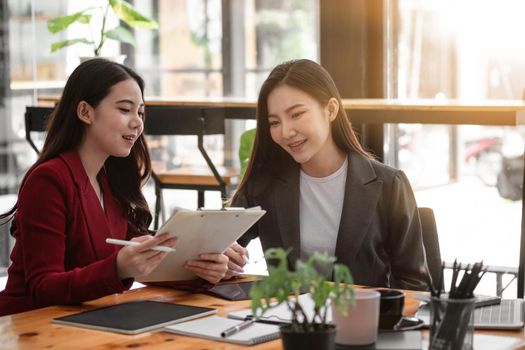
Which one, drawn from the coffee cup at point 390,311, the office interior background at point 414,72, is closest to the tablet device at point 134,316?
the coffee cup at point 390,311

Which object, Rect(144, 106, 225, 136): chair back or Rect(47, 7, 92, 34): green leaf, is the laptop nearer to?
Rect(144, 106, 225, 136): chair back

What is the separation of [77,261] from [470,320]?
3.63 feet

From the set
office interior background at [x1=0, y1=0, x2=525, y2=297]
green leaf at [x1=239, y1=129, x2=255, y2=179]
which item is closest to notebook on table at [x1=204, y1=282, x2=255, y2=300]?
green leaf at [x1=239, y1=129, x2=255, y2=179]

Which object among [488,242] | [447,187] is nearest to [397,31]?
[447,187]

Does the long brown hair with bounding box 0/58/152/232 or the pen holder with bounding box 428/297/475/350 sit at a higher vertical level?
the long brown hair with bounding box 0/58/152/232

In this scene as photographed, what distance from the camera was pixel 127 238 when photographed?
2605 mm

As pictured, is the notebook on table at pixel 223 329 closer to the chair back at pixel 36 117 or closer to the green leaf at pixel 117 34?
the chair back at pixel 36 117

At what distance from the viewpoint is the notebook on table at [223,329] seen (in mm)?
1787

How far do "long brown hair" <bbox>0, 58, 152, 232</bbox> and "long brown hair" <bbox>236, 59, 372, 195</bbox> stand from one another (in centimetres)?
31

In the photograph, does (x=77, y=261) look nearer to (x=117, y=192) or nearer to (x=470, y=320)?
(x=117, y=192)

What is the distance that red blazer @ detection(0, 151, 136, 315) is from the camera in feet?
7.10

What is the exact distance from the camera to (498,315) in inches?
76.2

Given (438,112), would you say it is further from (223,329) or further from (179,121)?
(223,329)

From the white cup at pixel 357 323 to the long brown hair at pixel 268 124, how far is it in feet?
3.71
